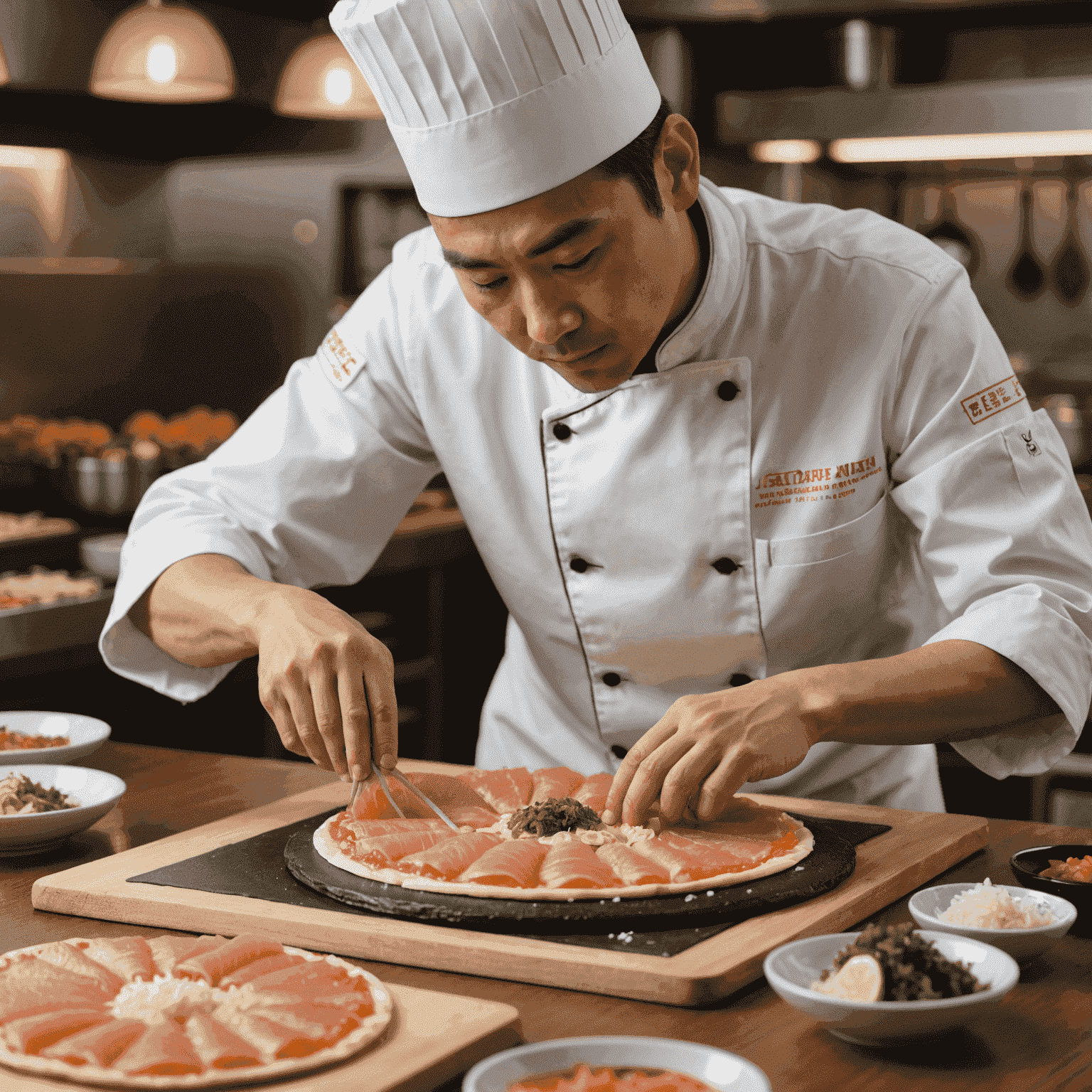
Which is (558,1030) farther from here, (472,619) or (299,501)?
(472,619)

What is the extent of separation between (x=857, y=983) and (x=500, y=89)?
1.11 metres

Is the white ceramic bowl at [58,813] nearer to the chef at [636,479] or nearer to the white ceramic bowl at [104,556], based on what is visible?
the chef at [636,479]

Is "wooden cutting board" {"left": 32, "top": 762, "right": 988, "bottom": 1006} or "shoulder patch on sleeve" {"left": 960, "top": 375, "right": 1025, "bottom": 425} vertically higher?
"shoulder patch on sleeve" {"left": 960, "top": 375, "right": 1025, "bottom": 425}

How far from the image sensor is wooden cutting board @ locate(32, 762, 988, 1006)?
1.32m

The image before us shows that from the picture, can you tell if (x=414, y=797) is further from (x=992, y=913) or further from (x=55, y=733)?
(x=992, y=913)

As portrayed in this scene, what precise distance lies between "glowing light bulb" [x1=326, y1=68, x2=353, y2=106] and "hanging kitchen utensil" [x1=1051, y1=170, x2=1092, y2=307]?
7.13 ft

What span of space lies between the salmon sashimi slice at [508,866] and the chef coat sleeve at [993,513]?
0.58 meters

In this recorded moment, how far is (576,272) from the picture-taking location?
1.68 metres

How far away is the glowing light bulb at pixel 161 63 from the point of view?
12.8 ft

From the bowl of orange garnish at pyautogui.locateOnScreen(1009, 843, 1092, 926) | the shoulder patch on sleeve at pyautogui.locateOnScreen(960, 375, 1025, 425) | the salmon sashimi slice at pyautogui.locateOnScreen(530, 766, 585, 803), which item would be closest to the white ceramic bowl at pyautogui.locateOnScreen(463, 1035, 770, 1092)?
the bowl of orange garnish at pyautogui.locateOnScreen(1009, 843, 1092, 926)

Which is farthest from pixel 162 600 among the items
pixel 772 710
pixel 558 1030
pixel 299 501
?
pixel 558 1030

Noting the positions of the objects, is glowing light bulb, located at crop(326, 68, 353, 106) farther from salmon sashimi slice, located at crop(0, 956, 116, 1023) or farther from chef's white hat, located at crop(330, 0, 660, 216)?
salmon sashimi slice, located at crop(0, 956, 116, 1023)

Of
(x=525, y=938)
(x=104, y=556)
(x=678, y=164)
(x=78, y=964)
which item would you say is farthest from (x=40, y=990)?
(x=104, y=556)

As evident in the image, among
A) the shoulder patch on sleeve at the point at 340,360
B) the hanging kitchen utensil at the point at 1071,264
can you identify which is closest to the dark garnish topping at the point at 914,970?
the shoulder patch on sleeve at the point at 340,360
